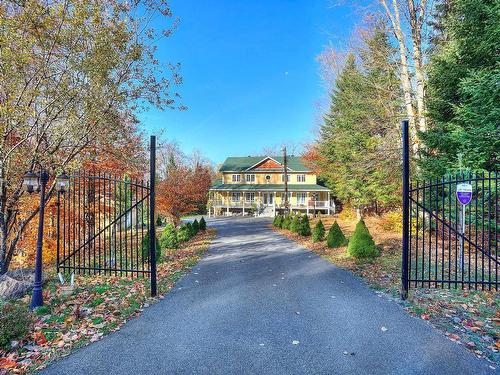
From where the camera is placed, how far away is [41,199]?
4.62 m

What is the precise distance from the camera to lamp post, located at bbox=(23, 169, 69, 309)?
4.47 meters

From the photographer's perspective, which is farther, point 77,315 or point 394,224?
point 394,224

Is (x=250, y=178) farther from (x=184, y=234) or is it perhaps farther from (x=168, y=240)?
(x=168, y=240)

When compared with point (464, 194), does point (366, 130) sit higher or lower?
higher

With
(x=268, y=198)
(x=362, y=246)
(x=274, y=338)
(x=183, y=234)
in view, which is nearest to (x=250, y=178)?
(x=268, y=198)

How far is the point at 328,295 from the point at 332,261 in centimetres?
319

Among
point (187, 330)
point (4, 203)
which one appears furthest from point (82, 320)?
point (4, 203)

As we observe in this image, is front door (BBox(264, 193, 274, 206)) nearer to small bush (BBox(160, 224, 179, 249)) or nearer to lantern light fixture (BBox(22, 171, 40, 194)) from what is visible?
small bush (BBox(160, 224, 179, 249))

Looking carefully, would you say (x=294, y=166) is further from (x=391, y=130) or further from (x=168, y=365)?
(x=168, y=365)

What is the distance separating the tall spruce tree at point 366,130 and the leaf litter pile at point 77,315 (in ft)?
42.6

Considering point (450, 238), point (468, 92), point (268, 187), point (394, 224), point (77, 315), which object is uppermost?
point (468, 92)

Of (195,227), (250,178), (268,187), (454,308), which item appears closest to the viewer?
(454,308)

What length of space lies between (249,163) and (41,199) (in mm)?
30554

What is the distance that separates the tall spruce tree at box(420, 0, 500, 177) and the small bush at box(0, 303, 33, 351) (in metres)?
10.2
